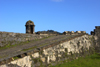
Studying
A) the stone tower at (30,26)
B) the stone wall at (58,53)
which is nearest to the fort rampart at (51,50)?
the stone wall at (58,53)

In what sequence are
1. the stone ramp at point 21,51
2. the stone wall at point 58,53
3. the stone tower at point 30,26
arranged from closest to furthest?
the stone ramp at point 21,51 < the stone wall at point 58,53 < the stone tower at point 30,26

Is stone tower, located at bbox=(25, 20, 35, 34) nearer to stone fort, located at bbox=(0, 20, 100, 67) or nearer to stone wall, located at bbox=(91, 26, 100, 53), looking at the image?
stone fort, located at bbox=(0, 20, 100, 67)

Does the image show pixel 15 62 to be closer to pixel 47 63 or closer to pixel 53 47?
pixel 47 63

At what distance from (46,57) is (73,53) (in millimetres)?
2675

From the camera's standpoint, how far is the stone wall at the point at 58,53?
5.35 meters

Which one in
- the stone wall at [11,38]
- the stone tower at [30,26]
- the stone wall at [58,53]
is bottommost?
the stone wall at [58,53]

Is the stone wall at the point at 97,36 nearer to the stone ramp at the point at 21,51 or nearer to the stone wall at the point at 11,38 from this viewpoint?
the stone ramp at the point at 21,51

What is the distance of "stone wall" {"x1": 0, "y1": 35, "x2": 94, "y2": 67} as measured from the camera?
5.35 metres

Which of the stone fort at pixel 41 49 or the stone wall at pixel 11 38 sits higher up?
the stone wall at pixel 11 38

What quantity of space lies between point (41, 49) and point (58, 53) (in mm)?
1304

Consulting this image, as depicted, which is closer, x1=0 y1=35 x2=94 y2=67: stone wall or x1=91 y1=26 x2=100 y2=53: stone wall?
x1=0 y1=35 x2=94 y2=67: stone wall

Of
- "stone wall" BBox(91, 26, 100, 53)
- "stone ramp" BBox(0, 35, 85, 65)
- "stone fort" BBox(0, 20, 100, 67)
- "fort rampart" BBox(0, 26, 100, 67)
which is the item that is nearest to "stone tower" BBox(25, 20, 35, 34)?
"stone fort" BBox(0, 20, 100, 67)

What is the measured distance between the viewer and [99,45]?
1235 centimetres

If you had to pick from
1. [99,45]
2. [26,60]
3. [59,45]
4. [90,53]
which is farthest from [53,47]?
[99,45]
